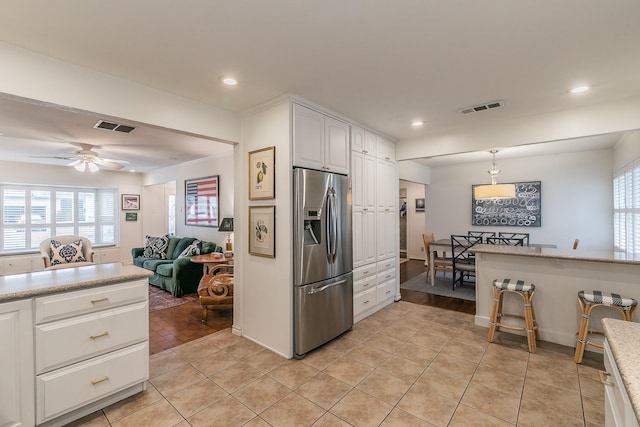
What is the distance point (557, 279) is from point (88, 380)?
4.21 meters

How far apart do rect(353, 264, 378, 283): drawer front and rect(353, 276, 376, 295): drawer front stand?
50mm

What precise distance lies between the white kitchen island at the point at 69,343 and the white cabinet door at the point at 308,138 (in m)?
1.67

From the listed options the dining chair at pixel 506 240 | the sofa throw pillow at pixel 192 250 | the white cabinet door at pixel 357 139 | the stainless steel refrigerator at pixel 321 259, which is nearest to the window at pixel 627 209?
the dining chair at pixel 506 240

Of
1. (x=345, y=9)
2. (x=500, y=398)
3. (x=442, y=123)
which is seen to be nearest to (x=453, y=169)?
(x=442, y=123)

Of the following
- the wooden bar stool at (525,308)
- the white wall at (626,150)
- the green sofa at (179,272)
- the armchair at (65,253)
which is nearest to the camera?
the wooden bar stool at (525,308)

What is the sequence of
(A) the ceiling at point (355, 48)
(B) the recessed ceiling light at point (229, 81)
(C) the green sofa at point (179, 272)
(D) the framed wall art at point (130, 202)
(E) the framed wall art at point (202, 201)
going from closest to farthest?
1. (A) the ceiling at point (355, 48)
2. (B) the recessed ceiling light at point (229, 81)
3. (C) the green sofa at point (179, 272)
4. (E) the framed wall art at point (202, 201)
5. (D) the framed wall art at point (130, 202)

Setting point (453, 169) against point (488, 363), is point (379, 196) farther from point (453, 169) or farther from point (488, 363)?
point (453, 169)

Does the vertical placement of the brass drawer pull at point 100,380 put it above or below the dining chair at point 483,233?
below

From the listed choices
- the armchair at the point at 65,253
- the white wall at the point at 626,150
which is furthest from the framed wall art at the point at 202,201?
the white wall at the point at 626,150

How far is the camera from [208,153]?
Result: 548 centimetres

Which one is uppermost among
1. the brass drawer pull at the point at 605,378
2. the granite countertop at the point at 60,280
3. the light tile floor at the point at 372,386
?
the granite countertop at the point at 60,280

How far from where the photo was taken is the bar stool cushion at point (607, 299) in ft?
8.07

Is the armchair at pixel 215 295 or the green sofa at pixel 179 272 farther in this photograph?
the green sofa at pixel 179 272

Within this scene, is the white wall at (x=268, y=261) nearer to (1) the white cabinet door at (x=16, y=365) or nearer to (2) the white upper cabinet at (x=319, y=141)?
(2) the white upper cabinet at (x=319, y=141)
